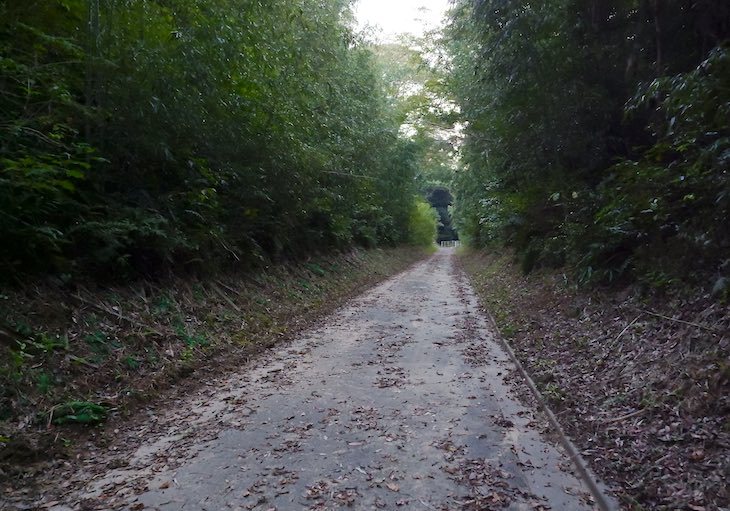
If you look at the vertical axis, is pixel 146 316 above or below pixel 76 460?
above

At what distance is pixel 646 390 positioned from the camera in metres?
4.97

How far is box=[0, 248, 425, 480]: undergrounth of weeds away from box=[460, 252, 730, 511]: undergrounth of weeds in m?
4.65

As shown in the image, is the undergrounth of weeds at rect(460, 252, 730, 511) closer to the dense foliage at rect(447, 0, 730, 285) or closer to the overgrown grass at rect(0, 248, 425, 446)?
the dense foliage at rect(447, 0, 730, 285)

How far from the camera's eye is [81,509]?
3650mm

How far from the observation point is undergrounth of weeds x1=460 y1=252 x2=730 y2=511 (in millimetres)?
3666

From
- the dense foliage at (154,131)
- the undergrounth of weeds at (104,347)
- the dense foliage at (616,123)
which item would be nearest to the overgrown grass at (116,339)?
the undergrounth of weeds at (104,347)

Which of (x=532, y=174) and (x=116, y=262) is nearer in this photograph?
(x=116, y=262)

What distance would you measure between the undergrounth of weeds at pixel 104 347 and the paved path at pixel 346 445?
1.53 feet

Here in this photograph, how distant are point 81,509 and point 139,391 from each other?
7.14ft

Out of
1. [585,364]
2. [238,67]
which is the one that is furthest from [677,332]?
[238,67]

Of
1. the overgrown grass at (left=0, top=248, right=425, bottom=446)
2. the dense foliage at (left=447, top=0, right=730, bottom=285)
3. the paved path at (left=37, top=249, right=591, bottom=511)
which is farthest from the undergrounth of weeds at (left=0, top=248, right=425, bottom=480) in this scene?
the dense foliage at (left=447, top=0, right=730, bottom=285)

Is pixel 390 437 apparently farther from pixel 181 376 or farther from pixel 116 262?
pixel 116 262

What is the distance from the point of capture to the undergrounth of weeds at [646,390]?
367 cm

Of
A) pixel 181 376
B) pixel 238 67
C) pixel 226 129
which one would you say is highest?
pixel 238 67
